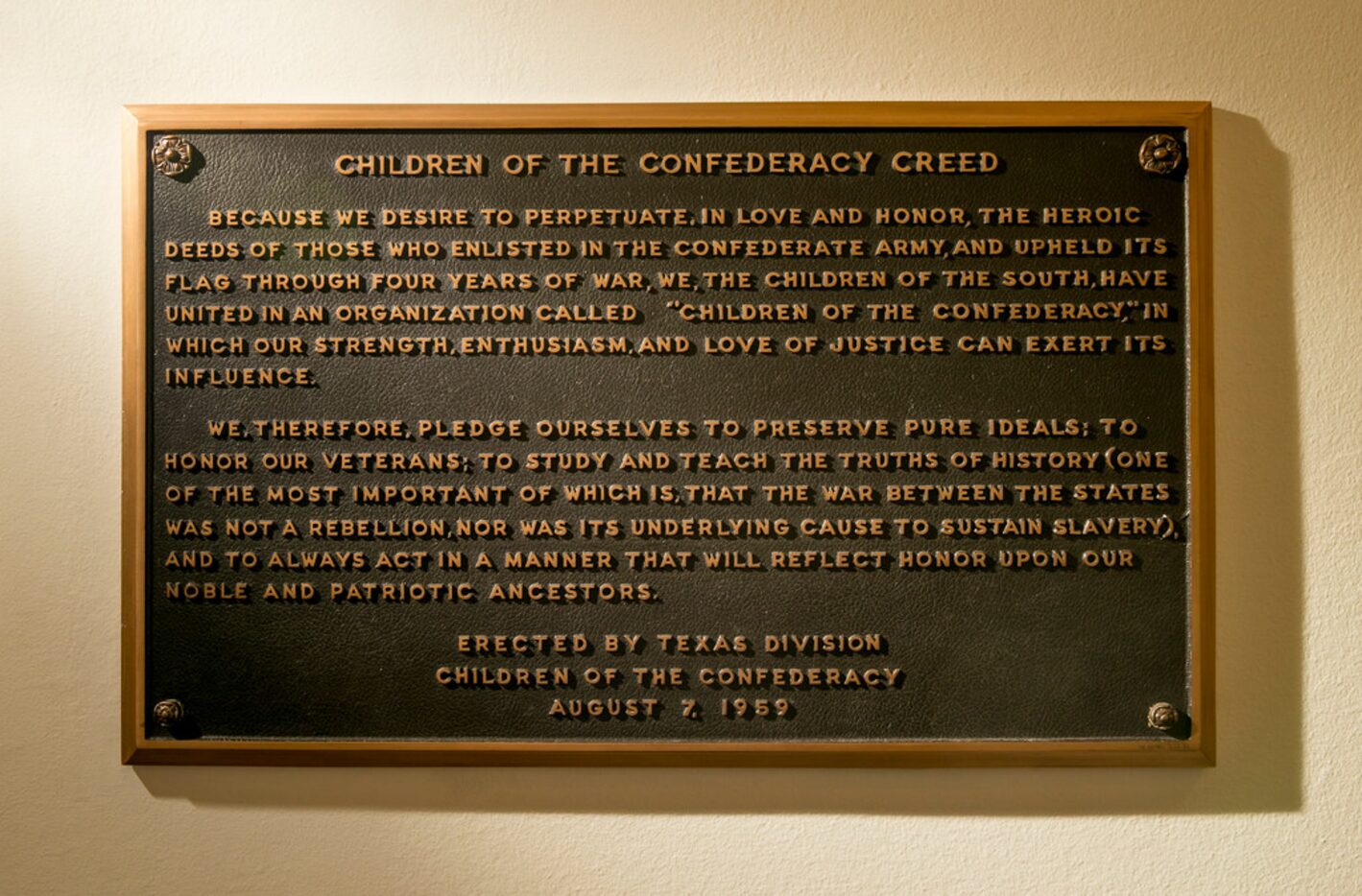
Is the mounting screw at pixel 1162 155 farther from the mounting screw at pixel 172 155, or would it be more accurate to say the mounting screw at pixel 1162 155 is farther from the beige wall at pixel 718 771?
the mounting screw at pixel 172 155

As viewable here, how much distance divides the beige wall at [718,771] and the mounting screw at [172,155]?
0.11m

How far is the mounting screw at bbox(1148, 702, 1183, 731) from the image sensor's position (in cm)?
146

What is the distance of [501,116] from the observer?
1.48m

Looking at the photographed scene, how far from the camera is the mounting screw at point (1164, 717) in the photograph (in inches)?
57.6

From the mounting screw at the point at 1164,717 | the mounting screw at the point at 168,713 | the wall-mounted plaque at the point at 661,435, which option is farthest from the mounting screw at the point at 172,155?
the mounting screw at the point at 1164,717

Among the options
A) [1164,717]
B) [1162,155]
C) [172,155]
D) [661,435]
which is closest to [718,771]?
[661,435]

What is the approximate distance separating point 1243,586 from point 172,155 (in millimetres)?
2189

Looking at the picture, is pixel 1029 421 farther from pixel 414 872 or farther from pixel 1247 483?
pixel 414 872

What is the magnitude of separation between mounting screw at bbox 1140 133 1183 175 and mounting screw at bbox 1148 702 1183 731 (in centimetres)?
99

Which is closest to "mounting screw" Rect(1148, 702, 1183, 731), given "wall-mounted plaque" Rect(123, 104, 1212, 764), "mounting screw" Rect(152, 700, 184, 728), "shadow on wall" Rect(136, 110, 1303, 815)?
"wall-mounted plaque" Rect(123, 104, 1212, 764)

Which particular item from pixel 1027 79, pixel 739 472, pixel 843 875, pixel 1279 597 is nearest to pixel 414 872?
pixel 843 875

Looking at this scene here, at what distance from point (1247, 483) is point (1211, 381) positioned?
0.22m

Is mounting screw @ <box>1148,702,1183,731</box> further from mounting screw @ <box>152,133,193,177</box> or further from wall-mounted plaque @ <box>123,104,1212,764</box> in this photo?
mounting screw @ <box>152,133,193,177</box>

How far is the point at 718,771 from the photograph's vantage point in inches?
60.1
